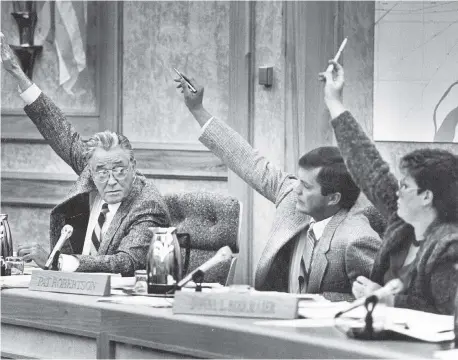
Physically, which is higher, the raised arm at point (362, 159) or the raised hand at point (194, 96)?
the raised hand at point (194, 96)

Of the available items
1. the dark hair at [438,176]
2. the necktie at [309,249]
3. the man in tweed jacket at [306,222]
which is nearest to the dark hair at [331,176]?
the man in tweed jacket at [306,222]

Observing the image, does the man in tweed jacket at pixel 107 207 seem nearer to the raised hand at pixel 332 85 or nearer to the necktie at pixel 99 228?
the necktie at pixel 99 228

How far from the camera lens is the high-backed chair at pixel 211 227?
393 centimetres

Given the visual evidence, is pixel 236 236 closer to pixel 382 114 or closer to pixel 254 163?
pixel 254 163

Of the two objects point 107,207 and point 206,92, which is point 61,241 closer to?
point 107,207

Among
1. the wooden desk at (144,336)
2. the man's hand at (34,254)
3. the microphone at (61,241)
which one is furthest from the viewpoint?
the man's hand at (34,254)

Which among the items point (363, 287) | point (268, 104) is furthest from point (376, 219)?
point (268, 104)

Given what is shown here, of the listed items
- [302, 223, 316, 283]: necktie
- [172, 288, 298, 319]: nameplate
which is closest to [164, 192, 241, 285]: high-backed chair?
[302, 223, 316, 283]: necktie

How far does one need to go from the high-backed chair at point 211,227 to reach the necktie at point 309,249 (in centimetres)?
39

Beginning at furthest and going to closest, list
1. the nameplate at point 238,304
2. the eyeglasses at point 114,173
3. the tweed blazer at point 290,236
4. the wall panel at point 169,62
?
the wall panel at point 169,62, the eyeglasses at point 114,173, the tweed blazer at point 290,236, the nameplate at point 238,304

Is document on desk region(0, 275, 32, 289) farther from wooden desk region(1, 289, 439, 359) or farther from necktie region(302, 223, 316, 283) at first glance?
necktie region(302, 223, 316, 283)

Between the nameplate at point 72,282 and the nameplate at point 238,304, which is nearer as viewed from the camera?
the nameplate at point 238,304

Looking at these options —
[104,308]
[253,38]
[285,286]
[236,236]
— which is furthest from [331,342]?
[253,38]

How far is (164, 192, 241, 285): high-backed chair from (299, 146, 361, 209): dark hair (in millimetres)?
435
